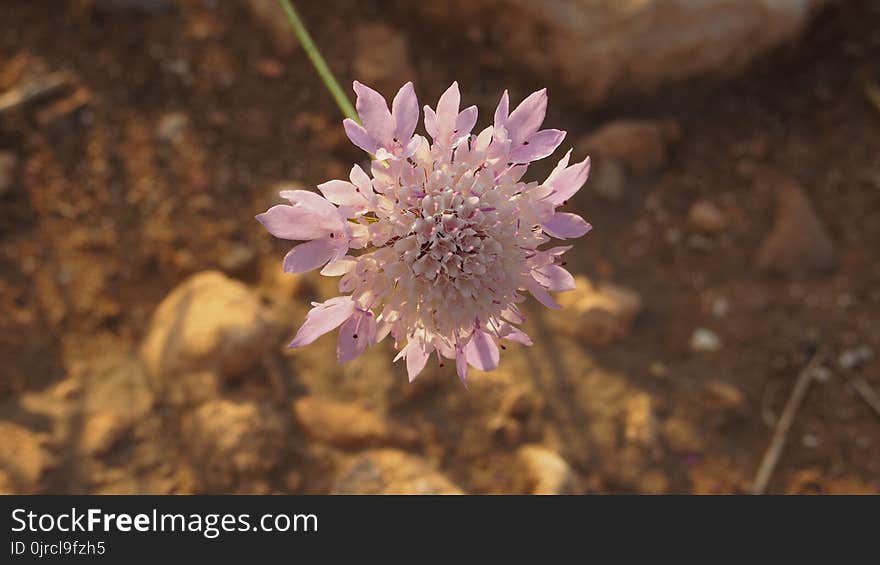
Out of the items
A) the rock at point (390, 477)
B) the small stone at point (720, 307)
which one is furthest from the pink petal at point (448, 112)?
the small stone at point (720, 307)

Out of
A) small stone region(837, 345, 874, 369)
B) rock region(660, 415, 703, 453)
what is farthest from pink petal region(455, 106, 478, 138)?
small stone region(837, 345, 874, 369)

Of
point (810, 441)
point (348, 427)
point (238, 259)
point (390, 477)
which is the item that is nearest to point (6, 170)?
point (238, 259)

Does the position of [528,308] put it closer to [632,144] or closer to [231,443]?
[632,144]

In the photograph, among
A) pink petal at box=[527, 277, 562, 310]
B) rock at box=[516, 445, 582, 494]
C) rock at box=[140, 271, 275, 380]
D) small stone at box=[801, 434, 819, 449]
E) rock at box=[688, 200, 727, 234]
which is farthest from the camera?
rock at box=[688, 200, 727, 234]

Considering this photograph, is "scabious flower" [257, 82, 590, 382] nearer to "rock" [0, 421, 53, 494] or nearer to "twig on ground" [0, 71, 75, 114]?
"rock" [0, 421, 53, 494]

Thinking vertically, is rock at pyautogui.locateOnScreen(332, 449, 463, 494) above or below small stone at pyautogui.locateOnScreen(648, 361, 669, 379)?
below
